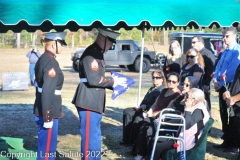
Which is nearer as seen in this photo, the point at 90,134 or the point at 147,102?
the point at 90,134

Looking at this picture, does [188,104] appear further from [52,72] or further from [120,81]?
[52,72]

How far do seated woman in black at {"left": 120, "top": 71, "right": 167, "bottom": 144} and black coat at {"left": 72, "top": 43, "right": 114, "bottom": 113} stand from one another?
174 centimetres

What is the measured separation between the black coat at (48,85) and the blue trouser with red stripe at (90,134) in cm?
35

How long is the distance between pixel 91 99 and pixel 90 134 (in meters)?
0.41

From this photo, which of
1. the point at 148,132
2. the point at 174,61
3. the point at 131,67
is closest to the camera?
the point at 148,132

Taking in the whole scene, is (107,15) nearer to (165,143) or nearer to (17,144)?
(165,143)

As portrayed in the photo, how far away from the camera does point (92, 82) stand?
5.35 metres

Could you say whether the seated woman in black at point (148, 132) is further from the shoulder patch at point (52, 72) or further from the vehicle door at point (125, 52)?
the vehicle door at point (125, 52)

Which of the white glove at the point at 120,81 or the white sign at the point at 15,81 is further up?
the white glove at the point at 120,81

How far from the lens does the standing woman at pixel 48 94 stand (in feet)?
16.5

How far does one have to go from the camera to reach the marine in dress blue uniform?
17.7 ft

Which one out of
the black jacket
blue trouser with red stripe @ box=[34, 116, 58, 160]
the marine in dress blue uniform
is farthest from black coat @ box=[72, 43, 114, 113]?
the black jacket

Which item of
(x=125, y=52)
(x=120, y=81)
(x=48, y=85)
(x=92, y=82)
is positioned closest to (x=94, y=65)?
(x=92, y=82)

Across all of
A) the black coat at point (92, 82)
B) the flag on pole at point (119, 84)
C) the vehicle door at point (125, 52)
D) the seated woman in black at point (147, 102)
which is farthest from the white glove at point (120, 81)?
the vehicle door at point (125, 52)
